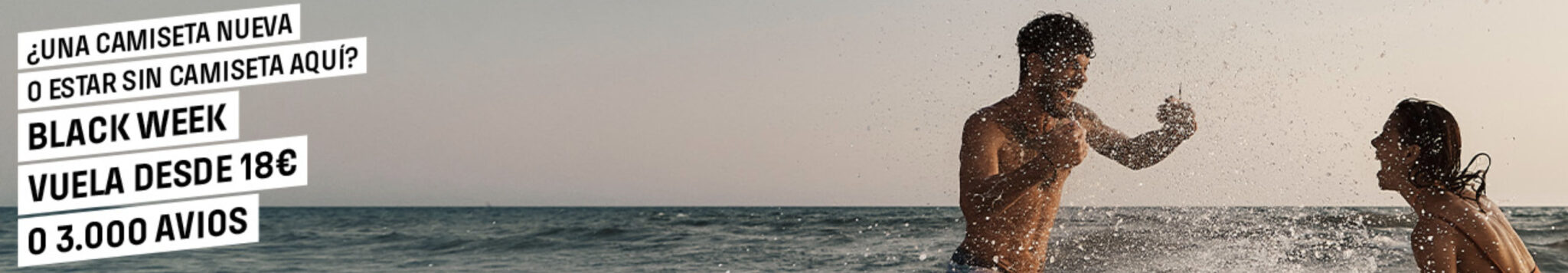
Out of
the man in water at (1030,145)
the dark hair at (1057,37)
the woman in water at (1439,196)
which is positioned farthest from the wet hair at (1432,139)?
the dark hair at (1057,37)

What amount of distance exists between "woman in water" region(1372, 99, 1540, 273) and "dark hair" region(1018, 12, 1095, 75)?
33.2 inches

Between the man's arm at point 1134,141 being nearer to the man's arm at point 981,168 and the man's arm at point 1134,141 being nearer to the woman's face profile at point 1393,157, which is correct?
the man's arm at point 981,168

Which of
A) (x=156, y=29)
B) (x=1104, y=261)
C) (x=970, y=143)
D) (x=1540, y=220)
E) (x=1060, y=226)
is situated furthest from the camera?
(x=1540, y=220)

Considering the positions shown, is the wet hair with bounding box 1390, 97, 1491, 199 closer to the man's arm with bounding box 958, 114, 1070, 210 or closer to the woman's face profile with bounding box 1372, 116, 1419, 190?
the woman's face profile with bounding box 1372, 116, 1419, 190

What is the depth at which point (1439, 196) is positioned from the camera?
3352 mm

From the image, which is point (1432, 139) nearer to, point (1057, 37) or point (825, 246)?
point (1057, 37)

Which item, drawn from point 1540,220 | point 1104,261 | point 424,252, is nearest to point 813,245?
point 1104,261

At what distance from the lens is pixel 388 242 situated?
878 inches

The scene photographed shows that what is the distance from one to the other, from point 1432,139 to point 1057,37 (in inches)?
40.3

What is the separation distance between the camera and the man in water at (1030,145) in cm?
363

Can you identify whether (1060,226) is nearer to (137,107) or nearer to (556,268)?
(556,268)

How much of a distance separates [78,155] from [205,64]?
1537 mm

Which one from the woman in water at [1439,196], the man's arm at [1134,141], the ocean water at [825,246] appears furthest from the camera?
the ocean water at [825,246]

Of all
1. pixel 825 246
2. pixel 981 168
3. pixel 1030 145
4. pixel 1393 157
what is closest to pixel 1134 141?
pixel 1030 145
